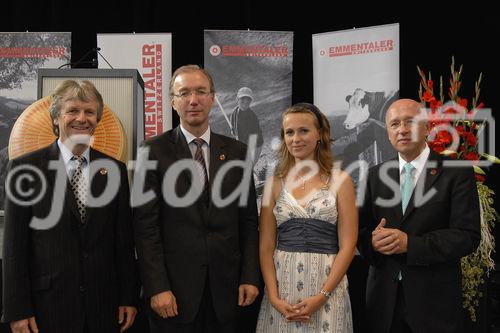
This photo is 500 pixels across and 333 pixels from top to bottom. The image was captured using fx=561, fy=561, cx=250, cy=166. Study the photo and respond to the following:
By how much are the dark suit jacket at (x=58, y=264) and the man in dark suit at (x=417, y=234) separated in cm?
115

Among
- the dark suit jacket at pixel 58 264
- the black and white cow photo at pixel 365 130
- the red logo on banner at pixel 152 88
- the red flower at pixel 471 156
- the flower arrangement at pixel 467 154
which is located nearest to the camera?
the dark suit jacket at pixel 58 264

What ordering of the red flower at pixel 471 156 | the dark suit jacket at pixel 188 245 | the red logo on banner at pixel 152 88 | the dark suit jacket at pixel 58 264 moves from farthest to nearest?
the red logo on banner at pixel 152 88 < the red flower at pixel 471 156 < the dark suit jacket at pixel 188 245 < the dark suit jacket at pixel 58 264

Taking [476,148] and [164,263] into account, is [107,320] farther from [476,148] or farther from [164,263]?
[476,148]

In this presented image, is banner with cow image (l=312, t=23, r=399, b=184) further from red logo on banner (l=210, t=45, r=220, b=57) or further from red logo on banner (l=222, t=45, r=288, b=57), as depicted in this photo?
red logo on banner (l=210, t=45, r=220, b=57)

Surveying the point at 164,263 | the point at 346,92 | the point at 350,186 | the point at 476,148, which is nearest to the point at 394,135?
the point at 350,186

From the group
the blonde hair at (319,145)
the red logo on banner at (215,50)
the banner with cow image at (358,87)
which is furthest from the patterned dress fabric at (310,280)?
the red logo on banner at (215,50)

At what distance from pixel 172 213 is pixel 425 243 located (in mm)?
1064

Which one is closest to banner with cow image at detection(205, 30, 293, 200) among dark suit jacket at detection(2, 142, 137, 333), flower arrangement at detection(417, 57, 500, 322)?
flower arrangement at detection(417, 57, 500, 322)

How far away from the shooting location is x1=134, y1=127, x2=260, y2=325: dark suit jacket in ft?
7.38

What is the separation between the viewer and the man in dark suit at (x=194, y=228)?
7.40ft

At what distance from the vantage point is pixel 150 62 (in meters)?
5.22

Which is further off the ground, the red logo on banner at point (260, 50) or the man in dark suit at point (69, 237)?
the red logo on banner at point (260, 50)

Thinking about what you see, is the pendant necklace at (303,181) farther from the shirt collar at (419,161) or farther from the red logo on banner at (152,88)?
the red logo on banner at (152,88)

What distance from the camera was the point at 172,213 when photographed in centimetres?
230
